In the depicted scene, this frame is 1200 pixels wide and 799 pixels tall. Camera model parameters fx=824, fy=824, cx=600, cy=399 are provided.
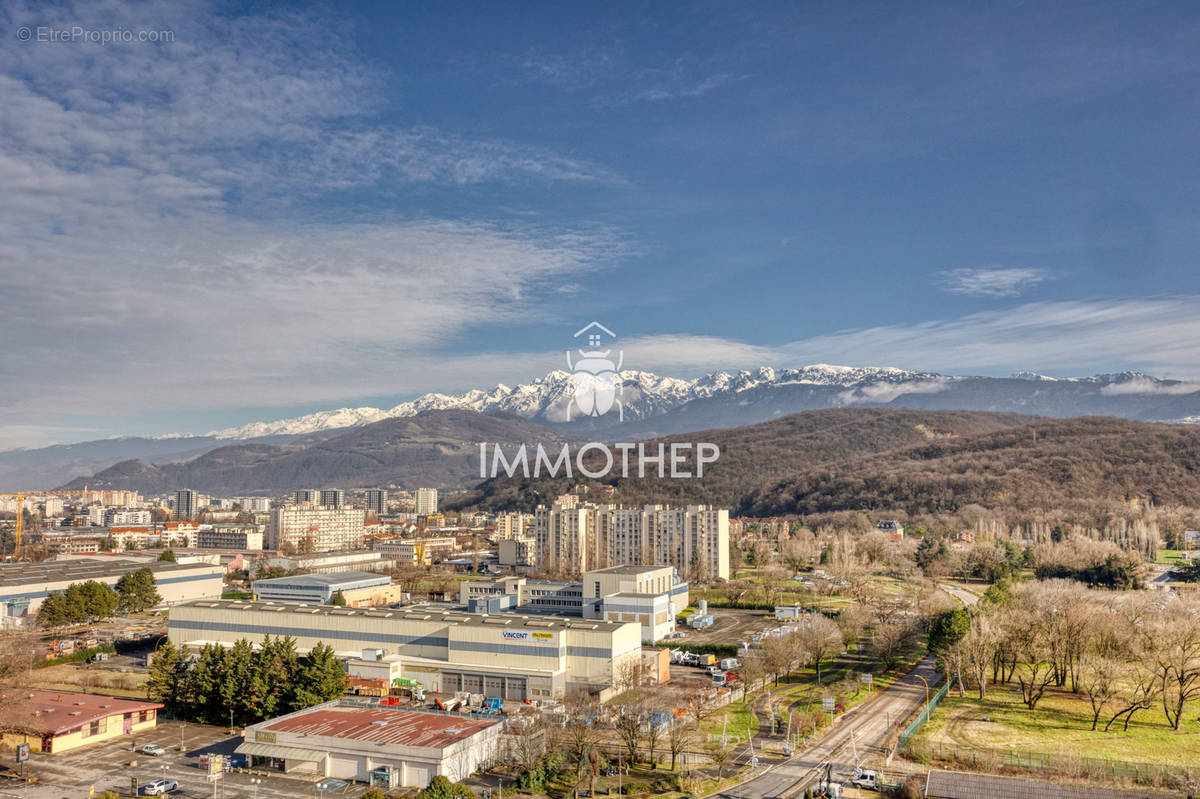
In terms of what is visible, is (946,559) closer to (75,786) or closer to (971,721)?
(971,721)

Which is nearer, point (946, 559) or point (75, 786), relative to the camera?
point (75, 786)

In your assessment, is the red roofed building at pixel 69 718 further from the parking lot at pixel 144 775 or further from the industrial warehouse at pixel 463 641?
the industrial warehouse at pixel 463 641

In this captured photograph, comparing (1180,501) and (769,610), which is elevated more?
(1180,501)

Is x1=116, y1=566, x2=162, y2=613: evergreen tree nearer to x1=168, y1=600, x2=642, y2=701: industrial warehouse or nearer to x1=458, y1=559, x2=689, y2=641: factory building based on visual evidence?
x1=168, y1=600, x2=642, y2=701: industrial warehouse

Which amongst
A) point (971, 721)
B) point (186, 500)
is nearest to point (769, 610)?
point (971, 721)

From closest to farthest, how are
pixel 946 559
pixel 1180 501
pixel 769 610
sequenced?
pixel 769 610 < pixel 946 559 < pixel 1180 501

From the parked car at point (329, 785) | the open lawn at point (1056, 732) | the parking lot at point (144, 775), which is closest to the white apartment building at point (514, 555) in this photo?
the open lawn at point (1056, 732)

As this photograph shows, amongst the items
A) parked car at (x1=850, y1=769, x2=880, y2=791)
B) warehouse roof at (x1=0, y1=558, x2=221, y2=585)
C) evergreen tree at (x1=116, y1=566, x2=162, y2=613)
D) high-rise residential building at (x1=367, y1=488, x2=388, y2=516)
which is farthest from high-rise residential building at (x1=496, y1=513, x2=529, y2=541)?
high-rise residential building at (x1=367, y1=488, x2=388, y2=516)
